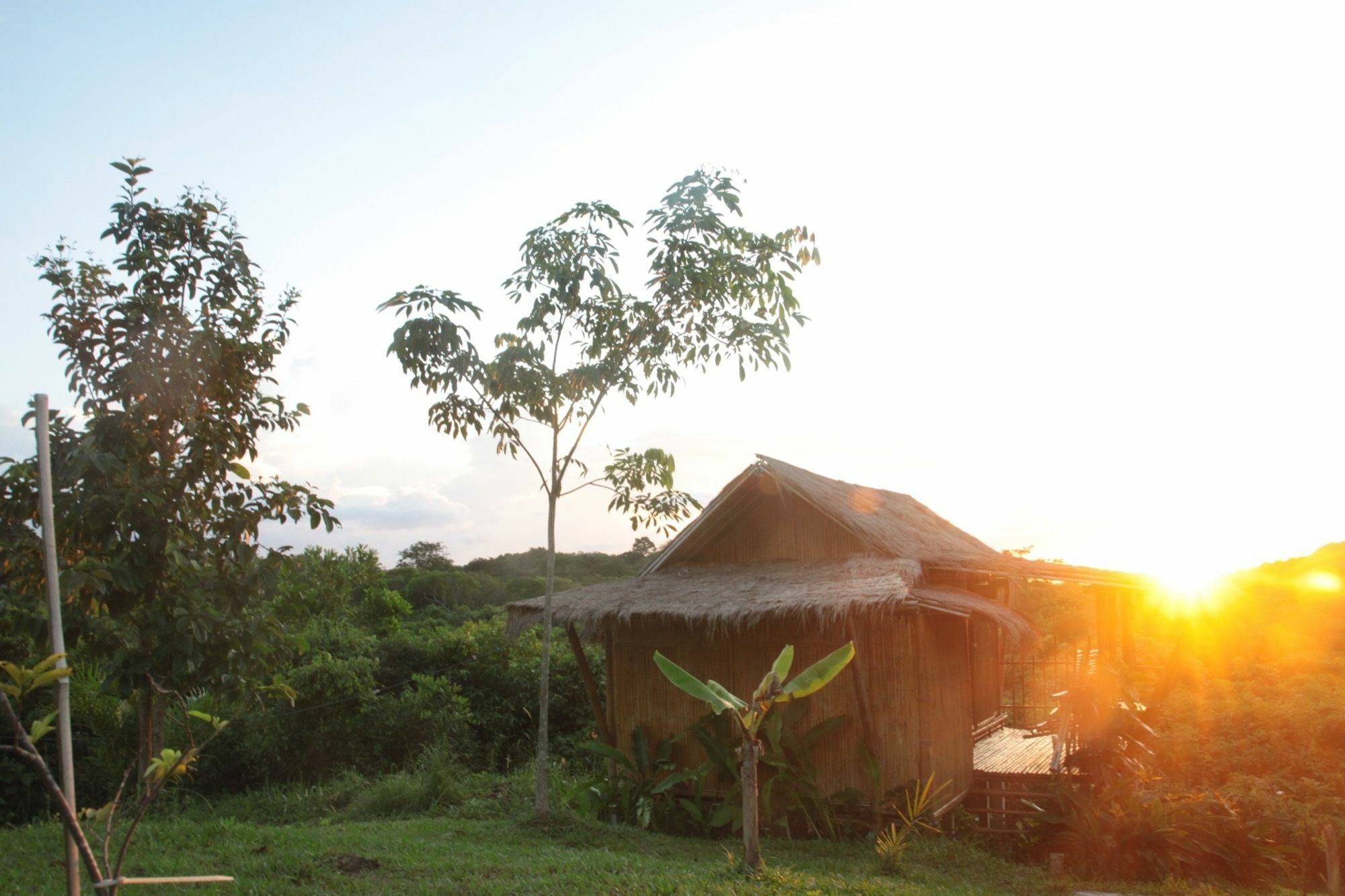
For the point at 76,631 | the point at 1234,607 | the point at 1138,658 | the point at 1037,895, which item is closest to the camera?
the point at 76,631

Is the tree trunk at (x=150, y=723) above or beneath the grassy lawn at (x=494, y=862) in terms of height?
above

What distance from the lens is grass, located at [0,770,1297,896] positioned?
6750mm

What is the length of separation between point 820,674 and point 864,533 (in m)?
3.26

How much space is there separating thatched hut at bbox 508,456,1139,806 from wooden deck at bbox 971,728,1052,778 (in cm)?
40

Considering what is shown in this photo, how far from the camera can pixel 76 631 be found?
238 inches

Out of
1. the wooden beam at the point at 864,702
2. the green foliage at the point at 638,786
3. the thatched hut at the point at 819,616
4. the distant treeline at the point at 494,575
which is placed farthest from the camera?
the distant treeline at the point at 494,575

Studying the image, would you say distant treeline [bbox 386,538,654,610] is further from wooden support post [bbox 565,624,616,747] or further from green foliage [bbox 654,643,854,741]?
green foliage [bbox 654,643,854,741]

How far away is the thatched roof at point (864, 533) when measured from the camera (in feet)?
35.6

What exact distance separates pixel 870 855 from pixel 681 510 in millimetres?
4023

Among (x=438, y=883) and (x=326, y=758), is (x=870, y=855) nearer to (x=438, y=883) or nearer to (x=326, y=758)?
(x=438, y=883)

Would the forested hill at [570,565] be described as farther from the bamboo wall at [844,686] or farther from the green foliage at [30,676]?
the green foliage at [30,676]

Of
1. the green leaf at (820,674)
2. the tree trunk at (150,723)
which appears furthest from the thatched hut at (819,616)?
the tree trunk at (150,723)

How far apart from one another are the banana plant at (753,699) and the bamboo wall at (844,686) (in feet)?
5.75

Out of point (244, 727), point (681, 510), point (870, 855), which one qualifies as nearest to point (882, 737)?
point (870, 855)
